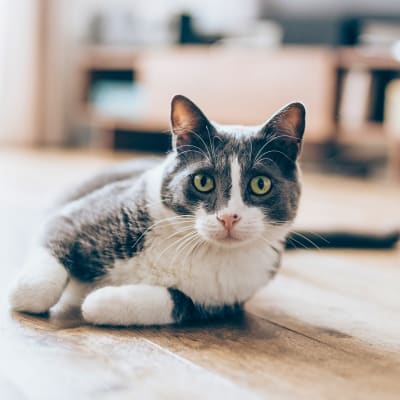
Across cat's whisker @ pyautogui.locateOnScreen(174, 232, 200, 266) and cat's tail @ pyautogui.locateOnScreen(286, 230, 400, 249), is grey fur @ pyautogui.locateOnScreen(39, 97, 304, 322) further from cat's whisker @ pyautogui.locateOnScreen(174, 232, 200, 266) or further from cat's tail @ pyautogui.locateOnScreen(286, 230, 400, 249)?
cat's tail @ pyautogui.locateOnScreen(286, 230, 400, 249)

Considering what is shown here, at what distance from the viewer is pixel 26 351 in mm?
952

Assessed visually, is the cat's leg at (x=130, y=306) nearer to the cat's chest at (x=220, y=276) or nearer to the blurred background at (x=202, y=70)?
the cat's chest at (x=220, y=276)

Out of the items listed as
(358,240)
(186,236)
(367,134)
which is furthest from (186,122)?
(367,134)

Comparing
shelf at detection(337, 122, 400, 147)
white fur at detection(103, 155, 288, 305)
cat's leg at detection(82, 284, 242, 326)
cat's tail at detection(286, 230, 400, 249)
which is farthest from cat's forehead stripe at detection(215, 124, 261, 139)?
shelf at detection(337, 122, 400, 147)

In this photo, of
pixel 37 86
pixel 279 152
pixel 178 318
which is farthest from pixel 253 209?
pixel 37 86

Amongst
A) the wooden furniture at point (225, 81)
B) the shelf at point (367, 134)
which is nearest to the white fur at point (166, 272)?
the shelf at point (367, 134)

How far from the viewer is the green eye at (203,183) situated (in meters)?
1.08

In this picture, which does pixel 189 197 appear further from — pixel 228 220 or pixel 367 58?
pixel 367 58

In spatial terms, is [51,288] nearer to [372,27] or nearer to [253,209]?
[253,209]

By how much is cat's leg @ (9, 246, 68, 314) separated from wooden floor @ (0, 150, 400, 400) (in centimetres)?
2

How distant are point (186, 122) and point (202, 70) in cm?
313

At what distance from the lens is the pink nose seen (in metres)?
1.02

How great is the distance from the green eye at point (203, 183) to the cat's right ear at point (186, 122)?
8 cm

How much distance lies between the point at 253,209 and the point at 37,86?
3974mm
